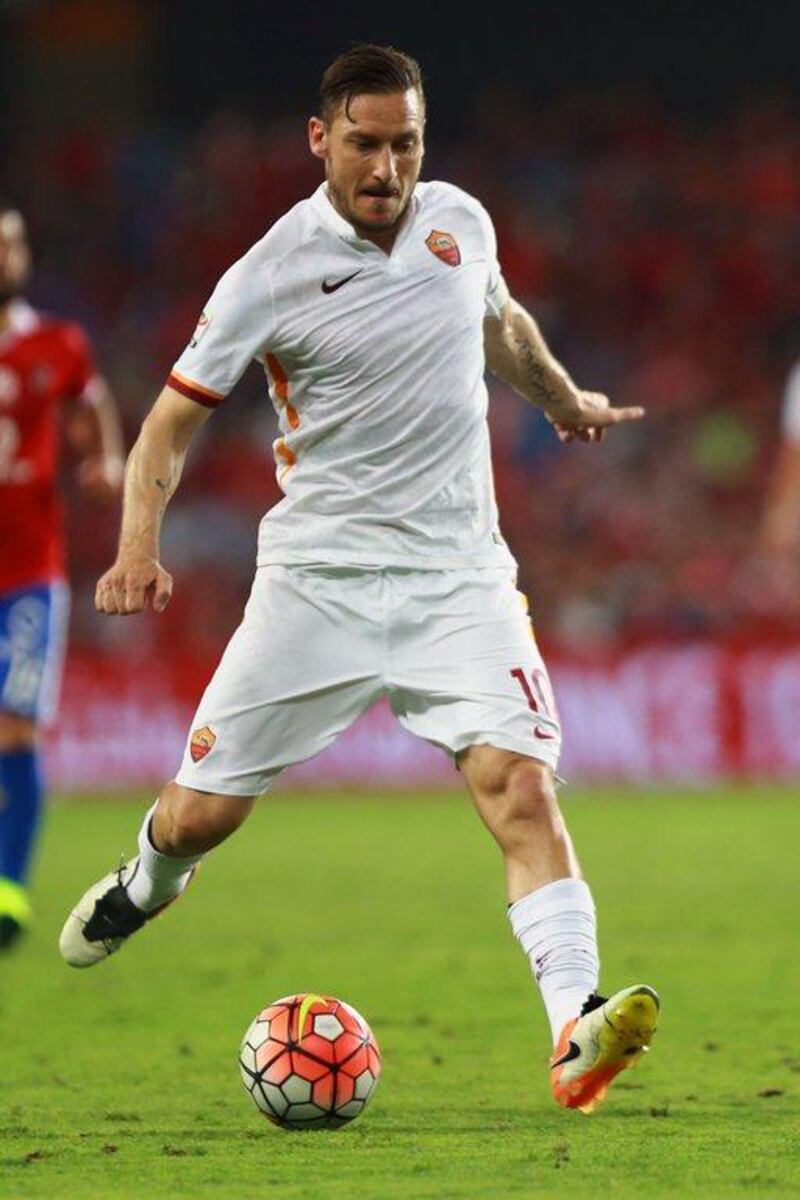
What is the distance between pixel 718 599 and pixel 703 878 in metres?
6.57

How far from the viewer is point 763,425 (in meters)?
19.1

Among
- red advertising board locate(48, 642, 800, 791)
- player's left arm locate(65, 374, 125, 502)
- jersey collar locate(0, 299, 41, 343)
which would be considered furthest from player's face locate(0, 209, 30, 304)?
red advertising board locate(48, 642, 800, 791)

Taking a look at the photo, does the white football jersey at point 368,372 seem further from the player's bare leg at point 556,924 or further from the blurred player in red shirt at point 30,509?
the blurred player in red shirt at point 30,509

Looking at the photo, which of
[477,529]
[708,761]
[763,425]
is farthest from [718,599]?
[477,529]

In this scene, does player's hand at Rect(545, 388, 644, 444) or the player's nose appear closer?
the player's nose

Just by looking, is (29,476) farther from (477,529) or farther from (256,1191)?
(256,1191)

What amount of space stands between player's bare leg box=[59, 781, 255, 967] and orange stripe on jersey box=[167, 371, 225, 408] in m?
0.91

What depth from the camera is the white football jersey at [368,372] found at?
510cm

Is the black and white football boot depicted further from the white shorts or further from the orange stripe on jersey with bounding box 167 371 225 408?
the orange stripe on jersey with bounding box 167 371 225 408

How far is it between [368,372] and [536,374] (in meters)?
0.63

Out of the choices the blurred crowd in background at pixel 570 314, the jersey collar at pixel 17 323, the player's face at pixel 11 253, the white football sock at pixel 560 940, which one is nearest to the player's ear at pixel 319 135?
the white football sock at pixel 560 940

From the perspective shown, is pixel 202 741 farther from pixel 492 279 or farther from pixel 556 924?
pixel 492 279

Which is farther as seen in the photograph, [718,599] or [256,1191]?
[718,599]

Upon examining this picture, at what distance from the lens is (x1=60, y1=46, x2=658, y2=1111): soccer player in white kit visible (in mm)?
5051
